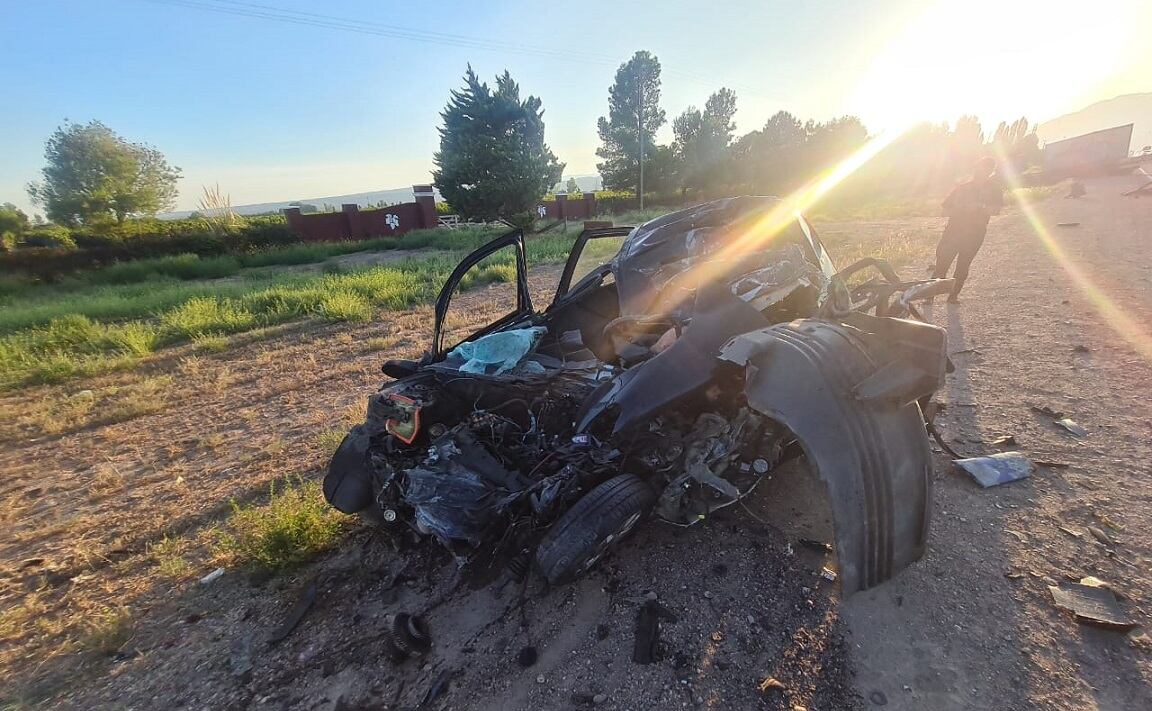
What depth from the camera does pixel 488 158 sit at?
87.7ft

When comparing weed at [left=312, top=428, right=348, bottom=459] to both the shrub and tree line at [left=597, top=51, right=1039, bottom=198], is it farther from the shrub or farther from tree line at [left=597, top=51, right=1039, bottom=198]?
tree line at [left=597, top=51, right=1039, bottom=198]

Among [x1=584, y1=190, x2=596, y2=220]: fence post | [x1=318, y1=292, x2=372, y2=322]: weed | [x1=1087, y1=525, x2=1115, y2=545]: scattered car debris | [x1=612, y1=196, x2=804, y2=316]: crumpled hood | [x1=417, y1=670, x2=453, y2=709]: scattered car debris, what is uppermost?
[x1=584, y1=190, x2=596, y2=220]: fence post

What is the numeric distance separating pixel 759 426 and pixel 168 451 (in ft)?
16.6

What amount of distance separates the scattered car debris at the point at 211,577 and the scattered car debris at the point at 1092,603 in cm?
410

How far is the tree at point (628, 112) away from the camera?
150 ft

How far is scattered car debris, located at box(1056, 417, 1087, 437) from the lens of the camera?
2.98 metres

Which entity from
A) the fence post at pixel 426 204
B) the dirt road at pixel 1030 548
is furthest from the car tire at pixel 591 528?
the fence post at pixel 426 204

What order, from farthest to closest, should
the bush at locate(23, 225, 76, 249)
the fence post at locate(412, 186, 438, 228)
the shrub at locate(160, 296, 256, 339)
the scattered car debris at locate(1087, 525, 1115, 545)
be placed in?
the fence post at locate(412, 186, 438, 228) → the bush at locate(23, 225, 76, 249) → the shrub at locate(160, 296, 256, 339) → the scattered car debris at locate(1087, 525, 1115, 545)

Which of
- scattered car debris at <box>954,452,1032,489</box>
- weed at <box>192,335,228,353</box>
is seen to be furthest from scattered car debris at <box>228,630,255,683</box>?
weed at <box>192,335,228,353</box>

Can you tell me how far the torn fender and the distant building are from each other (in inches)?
1740

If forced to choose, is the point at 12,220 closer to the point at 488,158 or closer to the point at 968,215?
the point at 488,158

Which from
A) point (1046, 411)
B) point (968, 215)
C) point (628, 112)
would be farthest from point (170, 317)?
point (628, 112)

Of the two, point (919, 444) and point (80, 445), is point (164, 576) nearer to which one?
point (80, 445)

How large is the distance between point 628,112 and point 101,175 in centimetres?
4448
